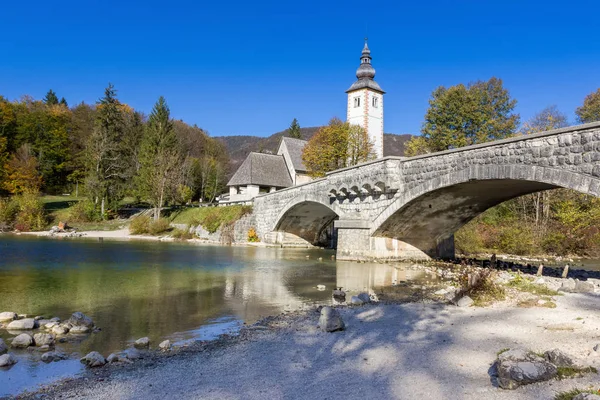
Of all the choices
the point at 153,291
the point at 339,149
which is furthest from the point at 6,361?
the point at 339,149

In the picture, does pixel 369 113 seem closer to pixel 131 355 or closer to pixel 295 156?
pixel 295 156

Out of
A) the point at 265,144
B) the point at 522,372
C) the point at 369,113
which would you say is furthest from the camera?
the point at 265,144

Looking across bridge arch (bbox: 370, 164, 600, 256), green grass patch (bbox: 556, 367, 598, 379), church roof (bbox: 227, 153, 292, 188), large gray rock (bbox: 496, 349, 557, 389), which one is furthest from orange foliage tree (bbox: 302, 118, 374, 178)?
large gray rock (bbox: 496, 349, 557, 389)

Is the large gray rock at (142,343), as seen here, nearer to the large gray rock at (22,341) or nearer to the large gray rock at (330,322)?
the large gray rock at (22,341)

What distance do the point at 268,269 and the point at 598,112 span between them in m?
31.2

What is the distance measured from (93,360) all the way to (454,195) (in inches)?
621

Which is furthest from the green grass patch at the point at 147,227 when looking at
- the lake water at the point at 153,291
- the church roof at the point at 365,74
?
the church roof at the point at 365,74

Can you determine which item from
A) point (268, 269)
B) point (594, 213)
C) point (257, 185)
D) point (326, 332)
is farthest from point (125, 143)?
point (326, 332)

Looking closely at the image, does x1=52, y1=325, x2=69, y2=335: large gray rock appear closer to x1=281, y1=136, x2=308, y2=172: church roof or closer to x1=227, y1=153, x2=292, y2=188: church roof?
x1=227, y1=153, x2=292, y2=188: church roof

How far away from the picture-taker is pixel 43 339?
23.7 ft

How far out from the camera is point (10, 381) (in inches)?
220

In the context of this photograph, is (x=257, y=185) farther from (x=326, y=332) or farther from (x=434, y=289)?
(x=326, y=332)

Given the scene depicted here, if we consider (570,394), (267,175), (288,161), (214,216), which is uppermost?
(288,161)

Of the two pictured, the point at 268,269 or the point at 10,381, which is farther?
the point at 268,269
